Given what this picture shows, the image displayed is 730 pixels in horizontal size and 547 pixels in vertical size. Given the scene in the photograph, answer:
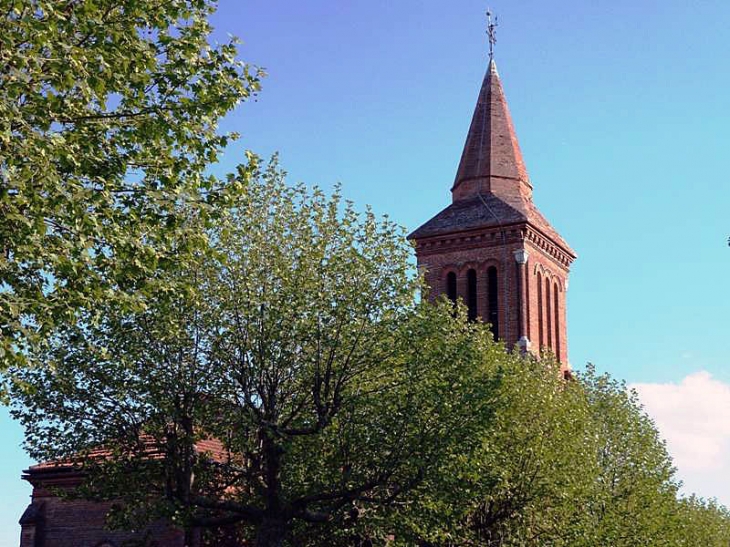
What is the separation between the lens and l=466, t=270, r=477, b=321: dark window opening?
198 ft

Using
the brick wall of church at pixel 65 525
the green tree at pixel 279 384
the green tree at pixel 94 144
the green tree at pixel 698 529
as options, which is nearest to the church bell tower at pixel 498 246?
the green tree at pixel 698 529

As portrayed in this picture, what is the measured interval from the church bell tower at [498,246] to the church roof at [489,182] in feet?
0.20

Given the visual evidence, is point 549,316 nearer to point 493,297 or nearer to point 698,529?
point 493,297

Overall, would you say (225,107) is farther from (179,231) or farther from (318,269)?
(318,269)

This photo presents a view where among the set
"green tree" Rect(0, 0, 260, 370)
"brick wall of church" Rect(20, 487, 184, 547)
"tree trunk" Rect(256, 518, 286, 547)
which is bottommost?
"tree trunk" Rect(256, 518, 286, 547)

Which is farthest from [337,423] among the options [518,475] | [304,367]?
[518,475]

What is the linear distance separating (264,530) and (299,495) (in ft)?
5.84

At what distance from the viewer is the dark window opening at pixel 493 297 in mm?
59219

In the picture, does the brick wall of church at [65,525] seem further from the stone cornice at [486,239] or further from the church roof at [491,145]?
the church roof at [491,145]

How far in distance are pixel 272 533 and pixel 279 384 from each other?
12.6 ft

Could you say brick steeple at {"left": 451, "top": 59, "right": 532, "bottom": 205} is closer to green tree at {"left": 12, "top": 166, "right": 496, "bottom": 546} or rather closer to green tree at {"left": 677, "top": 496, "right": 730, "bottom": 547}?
green tree at {"left": 677, "top": 496, "right": 730, "bottom": 547}

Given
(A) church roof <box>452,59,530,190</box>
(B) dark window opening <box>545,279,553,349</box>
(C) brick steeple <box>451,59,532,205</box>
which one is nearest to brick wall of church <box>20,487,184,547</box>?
(B) dark window opening <box>545,279,553,349</box>

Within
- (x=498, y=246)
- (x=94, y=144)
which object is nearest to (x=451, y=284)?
(x=498, y=246)

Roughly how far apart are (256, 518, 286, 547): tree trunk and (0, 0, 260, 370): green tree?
11.9 m
